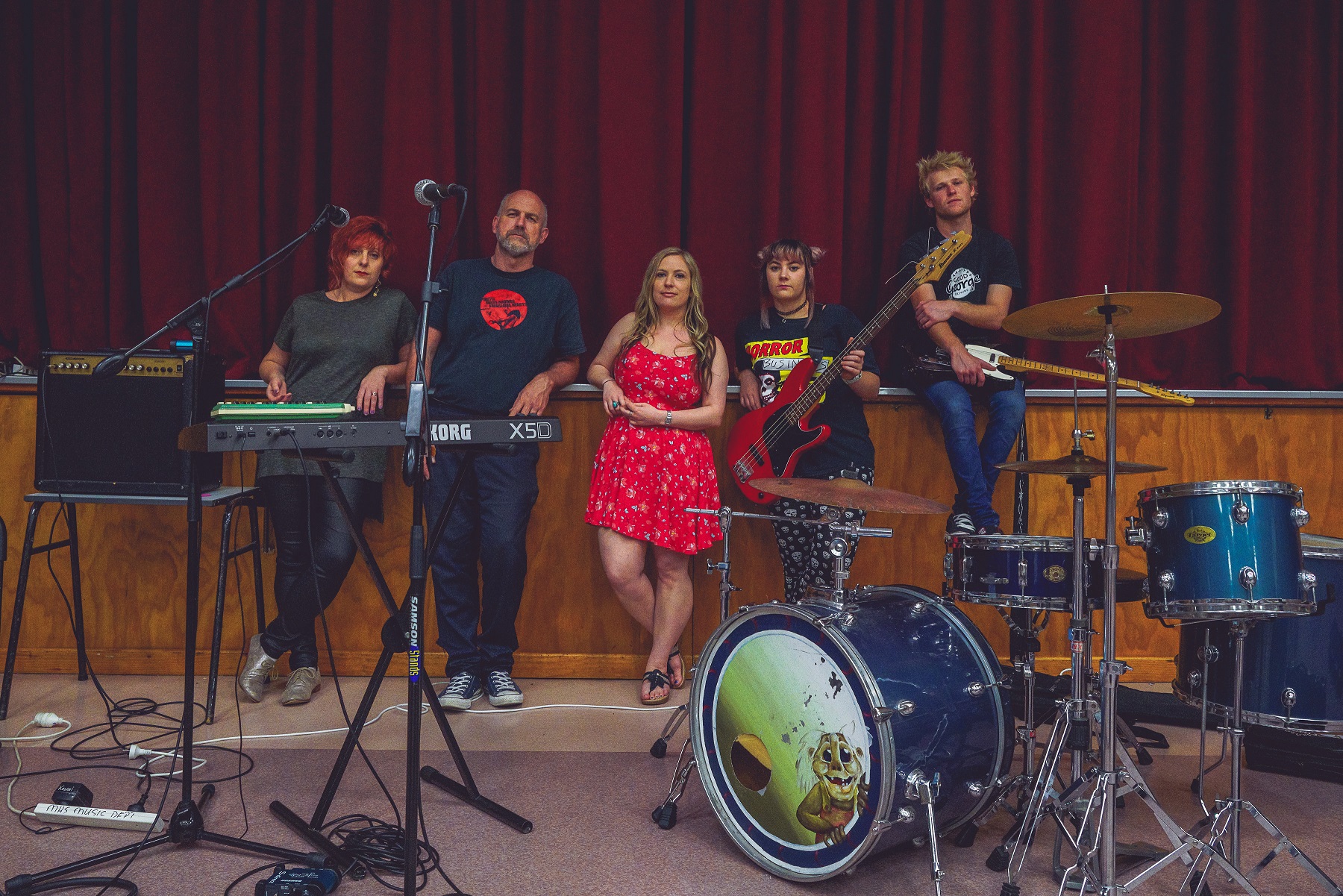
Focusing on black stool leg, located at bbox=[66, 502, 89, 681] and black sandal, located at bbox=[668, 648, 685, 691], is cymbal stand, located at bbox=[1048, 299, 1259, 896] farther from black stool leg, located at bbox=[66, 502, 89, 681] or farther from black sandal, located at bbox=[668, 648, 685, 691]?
black stool leg, located at bbox=[66, 502, 89, 681]

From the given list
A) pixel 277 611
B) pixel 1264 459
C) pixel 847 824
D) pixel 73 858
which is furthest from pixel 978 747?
pixel 277 611

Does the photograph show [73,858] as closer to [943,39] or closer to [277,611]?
[277,611]

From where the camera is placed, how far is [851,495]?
79.7 inches

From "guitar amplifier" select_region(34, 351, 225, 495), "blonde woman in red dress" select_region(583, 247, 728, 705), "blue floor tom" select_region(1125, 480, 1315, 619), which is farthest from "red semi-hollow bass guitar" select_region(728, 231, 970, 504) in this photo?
"guitar amplifier" select_region(34, 351, 225, 495)

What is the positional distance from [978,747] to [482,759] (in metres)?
1.34

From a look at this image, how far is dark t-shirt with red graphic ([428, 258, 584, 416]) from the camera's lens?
3.13 metres

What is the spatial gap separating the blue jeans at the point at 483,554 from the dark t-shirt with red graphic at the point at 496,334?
205 mm

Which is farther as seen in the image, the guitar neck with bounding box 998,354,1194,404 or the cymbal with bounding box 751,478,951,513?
the guitar neck with bounding box 998,354,1194,404

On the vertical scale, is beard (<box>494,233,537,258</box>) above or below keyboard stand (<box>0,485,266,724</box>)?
above

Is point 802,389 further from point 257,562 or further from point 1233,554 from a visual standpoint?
point 257,562

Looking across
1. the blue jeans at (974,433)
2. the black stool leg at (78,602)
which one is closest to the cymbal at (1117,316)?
the blue jeans at (974,433)

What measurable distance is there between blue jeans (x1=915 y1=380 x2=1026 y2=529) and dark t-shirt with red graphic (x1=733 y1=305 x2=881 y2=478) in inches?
9.9

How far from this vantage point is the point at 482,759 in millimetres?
2574

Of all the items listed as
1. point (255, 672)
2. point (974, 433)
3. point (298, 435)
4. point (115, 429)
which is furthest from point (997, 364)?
point (115, 429)
